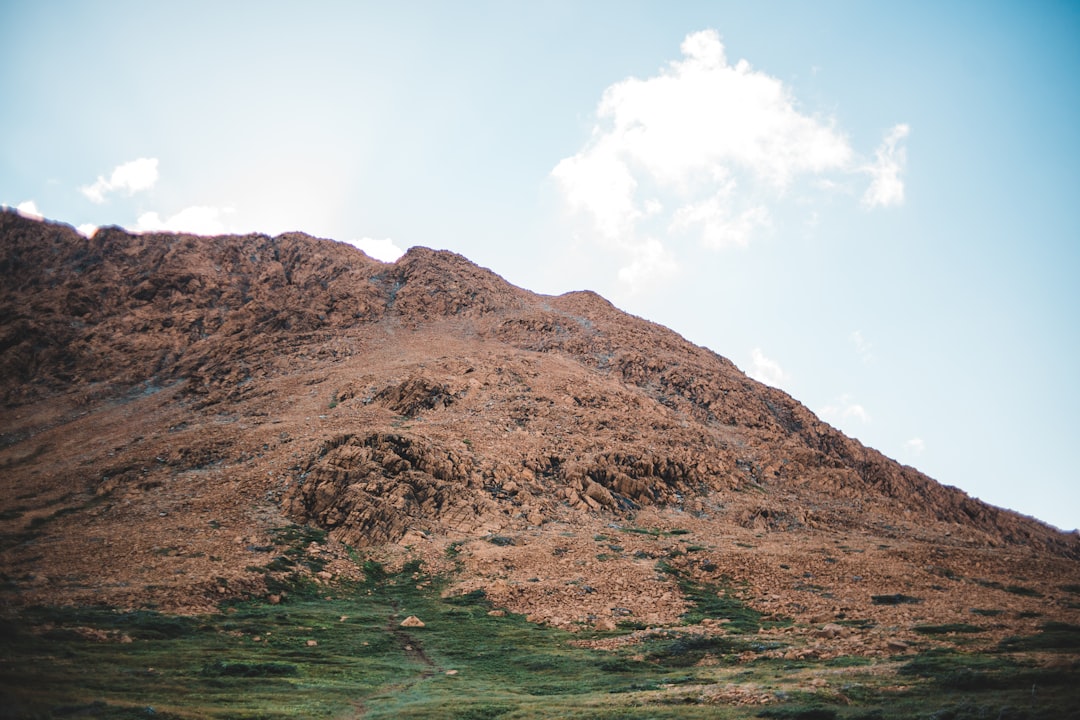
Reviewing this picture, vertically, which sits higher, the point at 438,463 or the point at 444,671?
the point at 438,463

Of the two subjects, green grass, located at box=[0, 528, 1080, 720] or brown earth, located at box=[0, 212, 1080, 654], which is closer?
green grass, located at box=[0, 528, 1080, 720]

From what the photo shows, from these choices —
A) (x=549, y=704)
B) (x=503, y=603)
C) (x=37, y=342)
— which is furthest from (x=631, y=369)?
(x=37, y=342)

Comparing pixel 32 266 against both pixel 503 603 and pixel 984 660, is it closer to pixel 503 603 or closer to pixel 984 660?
pixel 503 603

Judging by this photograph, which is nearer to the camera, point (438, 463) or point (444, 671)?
point (444, 671)

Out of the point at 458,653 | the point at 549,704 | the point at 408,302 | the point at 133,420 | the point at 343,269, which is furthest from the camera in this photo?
the point at 343,269

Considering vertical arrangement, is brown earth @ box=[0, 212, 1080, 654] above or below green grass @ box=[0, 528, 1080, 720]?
above

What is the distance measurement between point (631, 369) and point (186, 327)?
214 ft

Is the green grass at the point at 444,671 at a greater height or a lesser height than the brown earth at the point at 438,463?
lesser

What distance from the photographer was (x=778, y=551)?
133ft

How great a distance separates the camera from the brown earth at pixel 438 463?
110 feet

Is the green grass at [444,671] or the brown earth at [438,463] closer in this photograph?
the green grass at [444,671]

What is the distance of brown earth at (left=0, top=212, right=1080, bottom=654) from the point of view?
33656 mm

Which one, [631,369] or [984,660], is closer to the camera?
[984,660]

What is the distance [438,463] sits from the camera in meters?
49.5
